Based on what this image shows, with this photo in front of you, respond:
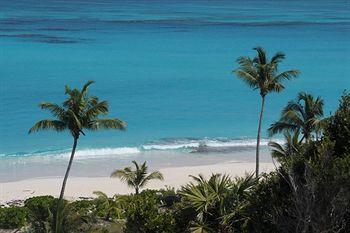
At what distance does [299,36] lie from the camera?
10194 centimetres

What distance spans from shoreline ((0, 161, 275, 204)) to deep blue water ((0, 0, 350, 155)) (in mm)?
7712

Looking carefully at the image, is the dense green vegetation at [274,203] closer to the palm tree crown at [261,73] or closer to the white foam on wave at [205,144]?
the palm tree crown at [261,73]

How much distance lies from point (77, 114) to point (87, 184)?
11.1 metres

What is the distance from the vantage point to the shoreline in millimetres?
34469

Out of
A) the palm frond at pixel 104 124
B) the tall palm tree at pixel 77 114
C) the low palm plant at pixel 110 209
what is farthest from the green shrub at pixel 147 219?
the palm frond at pixel 104 124

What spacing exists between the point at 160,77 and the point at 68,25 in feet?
118

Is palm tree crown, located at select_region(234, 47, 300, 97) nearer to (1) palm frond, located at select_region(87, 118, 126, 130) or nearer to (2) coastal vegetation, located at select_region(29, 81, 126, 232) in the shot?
(1) palm frond, located at select_region(87, 118, 126, 130)

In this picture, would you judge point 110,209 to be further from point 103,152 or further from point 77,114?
point 103,152

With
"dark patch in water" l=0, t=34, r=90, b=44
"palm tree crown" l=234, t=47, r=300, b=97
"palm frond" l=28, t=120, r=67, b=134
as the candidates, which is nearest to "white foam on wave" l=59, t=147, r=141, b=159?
"palm tree crown" l=234, t=47, r=300, b=97

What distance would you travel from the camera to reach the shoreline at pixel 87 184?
34.5 meters

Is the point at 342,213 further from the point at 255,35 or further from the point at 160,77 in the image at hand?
the point at 255,35

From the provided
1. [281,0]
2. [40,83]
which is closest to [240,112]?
[40,83]

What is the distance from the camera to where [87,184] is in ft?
120

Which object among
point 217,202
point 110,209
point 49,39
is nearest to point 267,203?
point 217,202
